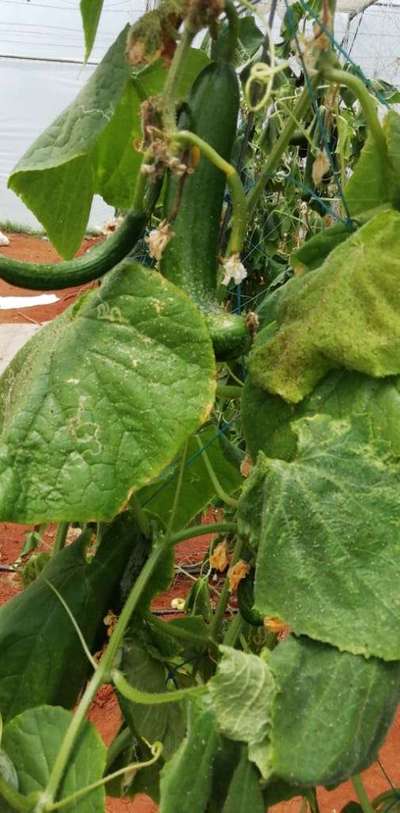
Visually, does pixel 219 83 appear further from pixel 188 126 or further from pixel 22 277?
pixel 22 277

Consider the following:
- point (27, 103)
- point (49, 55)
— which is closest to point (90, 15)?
point (49, 55)

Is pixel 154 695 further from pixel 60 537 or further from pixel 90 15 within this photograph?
pixel 90 15

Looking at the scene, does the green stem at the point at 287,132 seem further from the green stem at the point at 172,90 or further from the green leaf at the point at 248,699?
the green leaf at the point at 248,699

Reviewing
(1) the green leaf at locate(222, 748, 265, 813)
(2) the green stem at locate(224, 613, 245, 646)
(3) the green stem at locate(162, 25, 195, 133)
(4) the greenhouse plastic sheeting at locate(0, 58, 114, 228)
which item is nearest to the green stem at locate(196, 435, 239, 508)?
(2) the green stem at locate(224, 613, 245, 646)

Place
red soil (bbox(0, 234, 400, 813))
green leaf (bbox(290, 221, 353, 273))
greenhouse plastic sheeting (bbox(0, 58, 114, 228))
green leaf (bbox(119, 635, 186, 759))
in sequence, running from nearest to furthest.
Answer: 1. green leaf (bbox(290, 221, 353, 273))
2. green leaf (bbox(119, 635, 186, 759))
3. red soil (bbox(0, 234, 400, 813))
4. greenhouse plastic sheeting (bbox(0, 58, 114, 228))

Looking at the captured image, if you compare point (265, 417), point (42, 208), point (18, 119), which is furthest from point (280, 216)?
point (18, 119)

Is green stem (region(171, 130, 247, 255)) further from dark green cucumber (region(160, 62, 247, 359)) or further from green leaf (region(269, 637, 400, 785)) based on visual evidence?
green leaf (region(269, 637, 400, 785))
